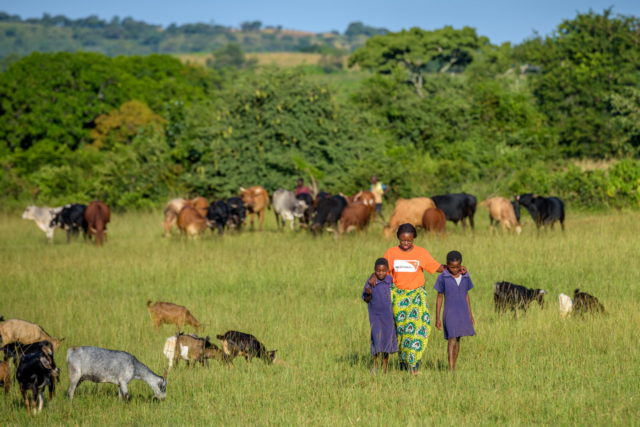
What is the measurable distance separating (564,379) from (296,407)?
9.45 feet

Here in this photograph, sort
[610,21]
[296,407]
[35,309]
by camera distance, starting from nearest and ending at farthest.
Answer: [296,407] < [35,309] < [610,21]

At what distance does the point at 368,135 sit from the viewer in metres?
34.8

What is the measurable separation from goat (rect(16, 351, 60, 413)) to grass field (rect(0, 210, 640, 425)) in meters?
0.18

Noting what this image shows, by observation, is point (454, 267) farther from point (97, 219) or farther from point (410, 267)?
point (97, 219)

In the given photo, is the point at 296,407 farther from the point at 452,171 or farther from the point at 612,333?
the point at 452,171

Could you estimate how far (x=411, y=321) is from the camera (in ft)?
31.4

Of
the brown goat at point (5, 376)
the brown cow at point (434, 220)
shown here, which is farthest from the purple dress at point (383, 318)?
the brown cow at point (434, 220)

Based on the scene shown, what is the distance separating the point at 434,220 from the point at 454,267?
12.9m

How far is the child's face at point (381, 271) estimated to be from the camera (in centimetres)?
942

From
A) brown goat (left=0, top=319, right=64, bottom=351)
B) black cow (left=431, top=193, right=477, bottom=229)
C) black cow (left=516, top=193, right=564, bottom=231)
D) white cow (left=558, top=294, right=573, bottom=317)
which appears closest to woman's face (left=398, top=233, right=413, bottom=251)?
white cow (left=558, top=294, right=573, bottom=317)

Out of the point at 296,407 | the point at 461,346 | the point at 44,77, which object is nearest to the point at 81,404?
the point at 296,407

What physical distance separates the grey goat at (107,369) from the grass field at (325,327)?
0.20 m

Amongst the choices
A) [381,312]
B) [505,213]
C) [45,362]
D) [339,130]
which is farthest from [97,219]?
[381,312]

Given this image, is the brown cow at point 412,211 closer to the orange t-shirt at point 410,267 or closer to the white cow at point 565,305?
the white cow at point 565,305
